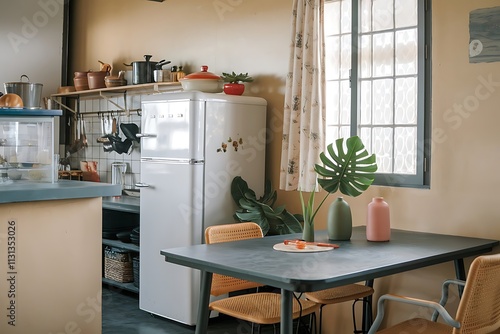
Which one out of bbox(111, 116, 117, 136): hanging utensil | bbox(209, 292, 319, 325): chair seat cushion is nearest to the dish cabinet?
bbox(209, 292, 319, 325): chair seat cushion

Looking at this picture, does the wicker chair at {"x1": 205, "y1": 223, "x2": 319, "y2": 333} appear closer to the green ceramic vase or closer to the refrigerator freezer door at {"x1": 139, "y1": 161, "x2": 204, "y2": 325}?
the green ceramic vase

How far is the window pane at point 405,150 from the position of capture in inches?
156

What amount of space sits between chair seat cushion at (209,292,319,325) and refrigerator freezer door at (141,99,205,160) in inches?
54.0

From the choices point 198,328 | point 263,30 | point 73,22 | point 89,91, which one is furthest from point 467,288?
point 73,22

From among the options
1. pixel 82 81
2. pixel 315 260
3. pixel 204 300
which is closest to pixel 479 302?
pixel 315 260

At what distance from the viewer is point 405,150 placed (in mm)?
4004

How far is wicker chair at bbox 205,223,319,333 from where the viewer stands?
10.4ft

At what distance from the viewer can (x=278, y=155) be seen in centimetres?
481

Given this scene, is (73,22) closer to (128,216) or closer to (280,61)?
(128,216)

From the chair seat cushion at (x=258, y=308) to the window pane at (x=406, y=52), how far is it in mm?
1516

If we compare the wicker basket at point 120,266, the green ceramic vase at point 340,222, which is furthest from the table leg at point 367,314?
the wicker basket at point 120,266

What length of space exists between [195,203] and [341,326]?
1.26 meters

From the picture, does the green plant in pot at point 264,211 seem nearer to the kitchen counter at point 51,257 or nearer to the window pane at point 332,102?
the window pane at point 332,102

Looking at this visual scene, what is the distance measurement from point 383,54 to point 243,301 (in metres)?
1.77
